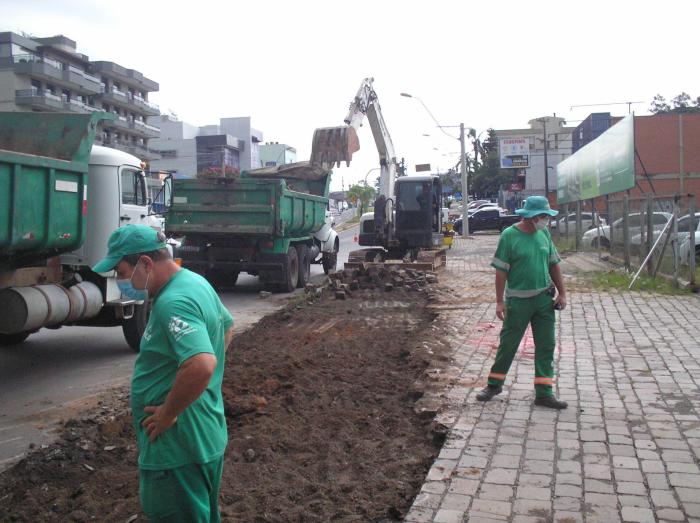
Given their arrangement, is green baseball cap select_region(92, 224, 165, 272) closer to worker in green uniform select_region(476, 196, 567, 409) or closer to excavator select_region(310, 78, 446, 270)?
worker in green uniform select_region(476, 196, 567, 409)

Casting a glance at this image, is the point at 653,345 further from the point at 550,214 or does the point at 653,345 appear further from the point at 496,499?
the point at 496,499

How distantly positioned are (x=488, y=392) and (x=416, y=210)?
14649 mm

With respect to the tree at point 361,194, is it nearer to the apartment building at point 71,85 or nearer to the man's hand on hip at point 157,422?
the apartment building at point 71,85

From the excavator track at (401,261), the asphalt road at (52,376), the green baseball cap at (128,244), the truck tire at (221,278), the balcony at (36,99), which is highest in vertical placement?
the balcony at (36,99)

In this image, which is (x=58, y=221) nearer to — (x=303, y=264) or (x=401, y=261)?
(x=303, y=264)

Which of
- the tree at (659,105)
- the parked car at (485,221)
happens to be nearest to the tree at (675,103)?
the tree at (659,105)

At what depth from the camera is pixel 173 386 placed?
250 cm

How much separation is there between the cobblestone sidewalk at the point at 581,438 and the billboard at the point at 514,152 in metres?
62.2

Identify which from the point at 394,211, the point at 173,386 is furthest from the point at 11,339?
the point at 394,211

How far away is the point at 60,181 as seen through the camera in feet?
24.0

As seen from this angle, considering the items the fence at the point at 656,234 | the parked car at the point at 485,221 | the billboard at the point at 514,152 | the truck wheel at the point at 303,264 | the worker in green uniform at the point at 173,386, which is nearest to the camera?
the worker in green uniform at the point at 173,386

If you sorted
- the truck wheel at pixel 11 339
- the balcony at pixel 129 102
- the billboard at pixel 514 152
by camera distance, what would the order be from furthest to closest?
1. the billboard at pixel 514 152
2. the balcony at pixel 129 102
3. the truck wheel at pixel 11 339

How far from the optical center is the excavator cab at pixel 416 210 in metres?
20.1

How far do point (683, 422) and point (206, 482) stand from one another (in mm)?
3938
